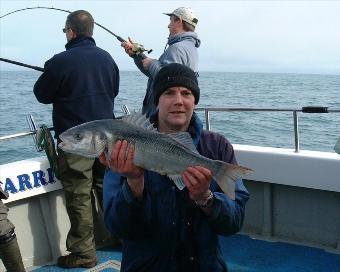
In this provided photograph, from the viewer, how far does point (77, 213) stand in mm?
5184

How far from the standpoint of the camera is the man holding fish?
2582 mm

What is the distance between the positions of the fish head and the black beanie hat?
1.73 feet

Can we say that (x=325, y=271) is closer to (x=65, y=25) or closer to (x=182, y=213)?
(x=182, y=213)

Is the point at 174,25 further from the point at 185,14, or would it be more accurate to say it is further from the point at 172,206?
the point at 172,206

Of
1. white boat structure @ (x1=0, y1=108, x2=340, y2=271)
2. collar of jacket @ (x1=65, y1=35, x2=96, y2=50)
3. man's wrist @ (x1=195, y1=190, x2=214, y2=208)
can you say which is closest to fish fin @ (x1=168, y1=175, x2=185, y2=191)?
man's wrist @ (x1=195, y1=190, x2=214, y2=208)

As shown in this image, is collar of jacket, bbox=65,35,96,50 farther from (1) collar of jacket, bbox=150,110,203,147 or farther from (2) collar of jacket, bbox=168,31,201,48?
(1) collar of jacket, bbox=150,110,203,147

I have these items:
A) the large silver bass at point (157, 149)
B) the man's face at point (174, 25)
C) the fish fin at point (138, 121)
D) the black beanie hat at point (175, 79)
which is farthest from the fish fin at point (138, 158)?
the man's face at point (174, 25)

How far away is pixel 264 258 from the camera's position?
5.29 metres

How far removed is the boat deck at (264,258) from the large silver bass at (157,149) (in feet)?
8.94

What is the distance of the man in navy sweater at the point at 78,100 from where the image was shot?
199 inches

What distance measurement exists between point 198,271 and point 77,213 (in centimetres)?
263

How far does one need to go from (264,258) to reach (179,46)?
7.99ft

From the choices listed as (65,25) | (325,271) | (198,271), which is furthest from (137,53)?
(198,271)

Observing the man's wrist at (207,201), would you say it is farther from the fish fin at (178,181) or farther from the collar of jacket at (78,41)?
the collar of jacket at (78,41)
